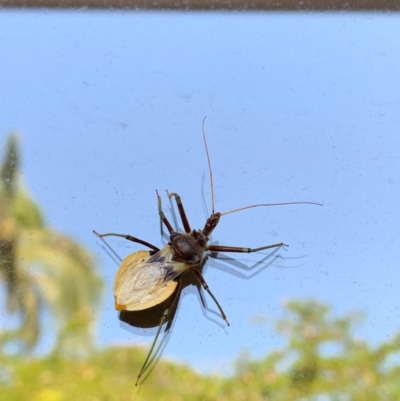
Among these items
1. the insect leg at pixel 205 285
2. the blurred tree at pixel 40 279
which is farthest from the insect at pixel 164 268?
the blurred tree at pixel 40 279

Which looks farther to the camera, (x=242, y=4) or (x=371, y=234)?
(x=242, y=4)

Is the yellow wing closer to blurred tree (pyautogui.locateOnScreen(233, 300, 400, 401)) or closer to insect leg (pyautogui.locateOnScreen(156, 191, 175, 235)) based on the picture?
insect leg (pyautogui.locateOnScreen(156, 191, 175, 235))

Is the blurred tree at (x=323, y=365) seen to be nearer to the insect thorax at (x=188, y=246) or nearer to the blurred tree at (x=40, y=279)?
the insect thorax at (x=188, y=246)

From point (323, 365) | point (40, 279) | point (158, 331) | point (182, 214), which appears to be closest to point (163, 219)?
point (182, 214)

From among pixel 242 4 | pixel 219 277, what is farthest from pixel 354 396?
pixel 242 4

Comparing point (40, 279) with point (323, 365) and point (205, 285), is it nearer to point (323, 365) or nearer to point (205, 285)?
point (205, 285)

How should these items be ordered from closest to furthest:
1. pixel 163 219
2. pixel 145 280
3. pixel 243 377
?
pixel 145 280
pixel 243 377
pixel 163 219

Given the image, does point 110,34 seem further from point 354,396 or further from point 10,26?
point 354,396
